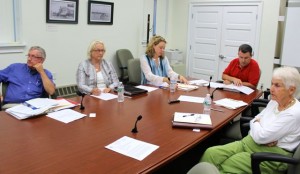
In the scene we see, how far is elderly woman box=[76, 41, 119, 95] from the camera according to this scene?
3170 millimetres

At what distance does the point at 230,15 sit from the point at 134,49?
6.45 feet

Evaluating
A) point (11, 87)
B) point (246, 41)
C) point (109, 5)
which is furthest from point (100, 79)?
point (246, 41)

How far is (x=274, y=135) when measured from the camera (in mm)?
1847

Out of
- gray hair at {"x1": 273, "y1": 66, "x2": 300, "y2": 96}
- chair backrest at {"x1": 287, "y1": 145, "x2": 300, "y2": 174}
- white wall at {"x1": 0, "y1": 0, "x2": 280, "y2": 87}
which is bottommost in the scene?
chair backrest at {"x1": 287, "y1": 145, "x2": 300, "y2": 174}

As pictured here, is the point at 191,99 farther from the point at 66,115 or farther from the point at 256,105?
the point at 66,115

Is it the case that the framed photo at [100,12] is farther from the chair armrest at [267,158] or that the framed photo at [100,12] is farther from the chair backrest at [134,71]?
the chair armrest at [267,158]

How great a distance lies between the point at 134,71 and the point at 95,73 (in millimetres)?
683

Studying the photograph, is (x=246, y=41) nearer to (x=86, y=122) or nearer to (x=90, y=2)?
(x=90, y=2)

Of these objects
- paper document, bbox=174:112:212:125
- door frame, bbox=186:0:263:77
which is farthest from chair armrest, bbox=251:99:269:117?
door frame, bbox=186:0:263:77

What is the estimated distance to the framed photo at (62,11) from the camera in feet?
13.1

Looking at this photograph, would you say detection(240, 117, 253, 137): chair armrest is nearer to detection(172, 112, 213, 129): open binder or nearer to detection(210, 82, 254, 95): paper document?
detection(172, 112, 213, 129): open binder

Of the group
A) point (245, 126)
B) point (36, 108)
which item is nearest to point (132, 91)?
point (36, 108)

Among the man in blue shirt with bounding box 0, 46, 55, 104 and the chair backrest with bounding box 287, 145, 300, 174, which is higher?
the man in blue shirt with bounding box 0, 46, 55, 104

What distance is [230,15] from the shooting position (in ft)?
Answer: 18.4
